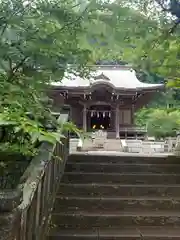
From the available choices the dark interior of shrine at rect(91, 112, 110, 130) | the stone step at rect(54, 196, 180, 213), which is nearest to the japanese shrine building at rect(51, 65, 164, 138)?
the dark interior of shrine at rect(91, 112, 110, 130)

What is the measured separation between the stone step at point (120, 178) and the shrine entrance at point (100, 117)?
614 inches

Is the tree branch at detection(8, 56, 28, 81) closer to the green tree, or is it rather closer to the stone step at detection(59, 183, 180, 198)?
the green tree

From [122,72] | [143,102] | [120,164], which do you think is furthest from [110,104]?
[120,164]

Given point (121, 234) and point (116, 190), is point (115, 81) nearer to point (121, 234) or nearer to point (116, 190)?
point (116, 190)

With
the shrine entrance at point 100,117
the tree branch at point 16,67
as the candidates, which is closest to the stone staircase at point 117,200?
the tree branch at point 16,67

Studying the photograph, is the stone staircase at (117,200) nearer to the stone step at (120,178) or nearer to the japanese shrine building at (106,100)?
the stone step at (120,178)

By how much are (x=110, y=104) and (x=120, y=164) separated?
47.9 ft

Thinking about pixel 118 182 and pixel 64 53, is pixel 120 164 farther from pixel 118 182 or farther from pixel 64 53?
pixel 64 53

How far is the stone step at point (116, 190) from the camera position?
422 centimetres

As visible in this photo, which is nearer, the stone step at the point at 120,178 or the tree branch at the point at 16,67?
the tree branch at the point at 16,67

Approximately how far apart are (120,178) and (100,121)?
1692 centimetres

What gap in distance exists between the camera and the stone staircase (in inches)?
133

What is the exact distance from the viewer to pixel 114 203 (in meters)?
3.95

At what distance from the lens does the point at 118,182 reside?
4602 mm
